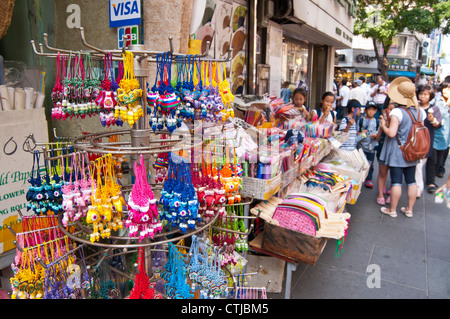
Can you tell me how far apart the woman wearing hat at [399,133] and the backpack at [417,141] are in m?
0.06

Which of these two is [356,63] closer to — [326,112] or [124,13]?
[326,112]

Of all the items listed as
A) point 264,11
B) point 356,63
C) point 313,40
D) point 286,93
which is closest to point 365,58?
point 356,63

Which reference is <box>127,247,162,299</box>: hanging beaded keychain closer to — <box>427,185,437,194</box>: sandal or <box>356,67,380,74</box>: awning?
<box>427,185,437,194</box>: sandal

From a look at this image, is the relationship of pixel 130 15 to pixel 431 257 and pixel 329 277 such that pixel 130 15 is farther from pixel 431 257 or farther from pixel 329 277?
pixel 431 257

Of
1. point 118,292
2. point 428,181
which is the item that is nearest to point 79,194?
point 118,292

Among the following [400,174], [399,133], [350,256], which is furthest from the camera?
[400,174]

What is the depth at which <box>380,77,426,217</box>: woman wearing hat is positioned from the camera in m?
4.39

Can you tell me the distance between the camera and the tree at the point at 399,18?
14.5 metres

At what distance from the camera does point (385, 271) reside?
11.3 ft

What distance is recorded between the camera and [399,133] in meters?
4.50

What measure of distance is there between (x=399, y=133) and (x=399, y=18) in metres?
14.4

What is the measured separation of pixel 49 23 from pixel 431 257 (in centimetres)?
465

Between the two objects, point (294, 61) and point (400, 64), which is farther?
point (400, 64)

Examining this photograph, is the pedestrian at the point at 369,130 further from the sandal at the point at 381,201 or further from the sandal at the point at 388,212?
the sandal at the point at 388,212
